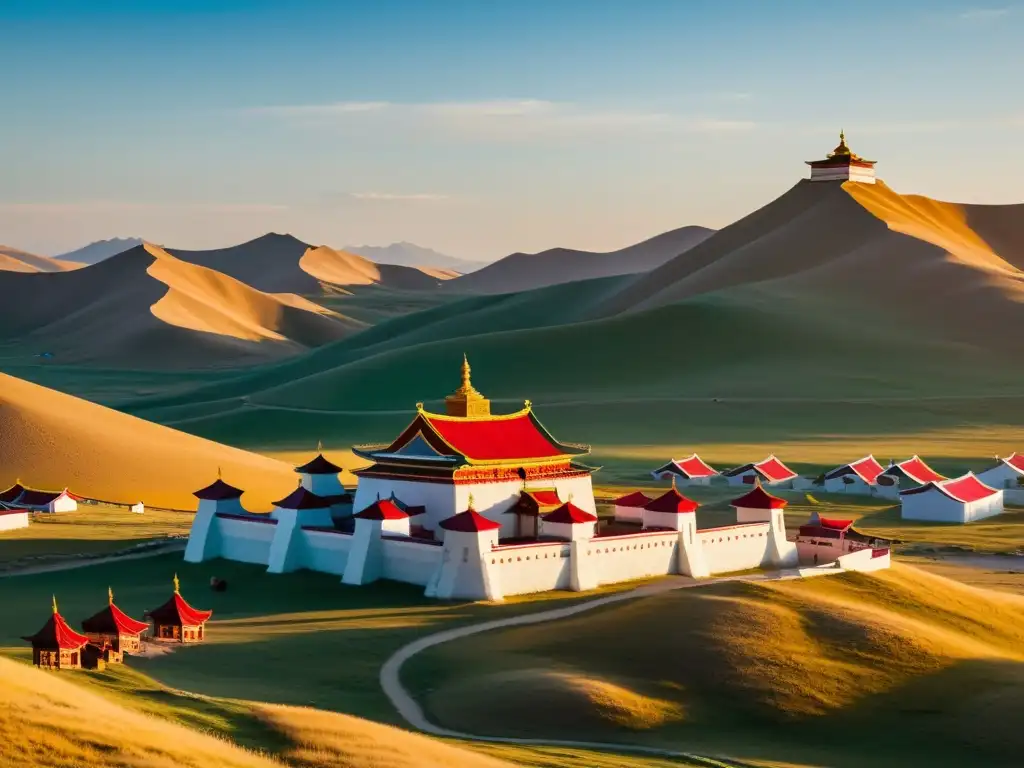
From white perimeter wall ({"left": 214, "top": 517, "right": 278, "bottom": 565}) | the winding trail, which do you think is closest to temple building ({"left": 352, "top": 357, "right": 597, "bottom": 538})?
white perimeter wall ({"left": 214, "top": 517, "right": 278, "bottom": 565})

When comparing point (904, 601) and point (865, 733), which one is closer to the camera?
point (865, 733)

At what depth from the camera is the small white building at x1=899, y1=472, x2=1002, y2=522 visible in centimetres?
7125

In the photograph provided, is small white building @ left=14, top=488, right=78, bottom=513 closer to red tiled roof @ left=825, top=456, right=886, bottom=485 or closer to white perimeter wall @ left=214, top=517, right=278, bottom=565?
white perimeter wall @ left=214, top=517, right=278, bottom=565

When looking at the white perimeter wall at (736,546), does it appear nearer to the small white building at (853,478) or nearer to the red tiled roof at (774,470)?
the small white building at (853,478)

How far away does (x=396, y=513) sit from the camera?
49.7m

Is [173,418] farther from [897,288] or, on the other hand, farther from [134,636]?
[134,636]

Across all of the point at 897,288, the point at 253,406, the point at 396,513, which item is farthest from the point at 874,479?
the point at 897,288

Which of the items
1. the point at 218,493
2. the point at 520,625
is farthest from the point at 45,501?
the point at 520,625

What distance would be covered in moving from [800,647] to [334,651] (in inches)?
441

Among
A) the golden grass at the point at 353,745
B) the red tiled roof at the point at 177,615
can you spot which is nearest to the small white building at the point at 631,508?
the red tiled roof at the point at 177,615

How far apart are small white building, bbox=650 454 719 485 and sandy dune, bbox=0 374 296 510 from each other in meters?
18.6

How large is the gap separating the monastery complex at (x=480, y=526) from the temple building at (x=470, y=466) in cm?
4

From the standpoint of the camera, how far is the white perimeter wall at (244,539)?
5297cm

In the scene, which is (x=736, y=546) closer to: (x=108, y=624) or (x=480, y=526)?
(x=480, y=526)
